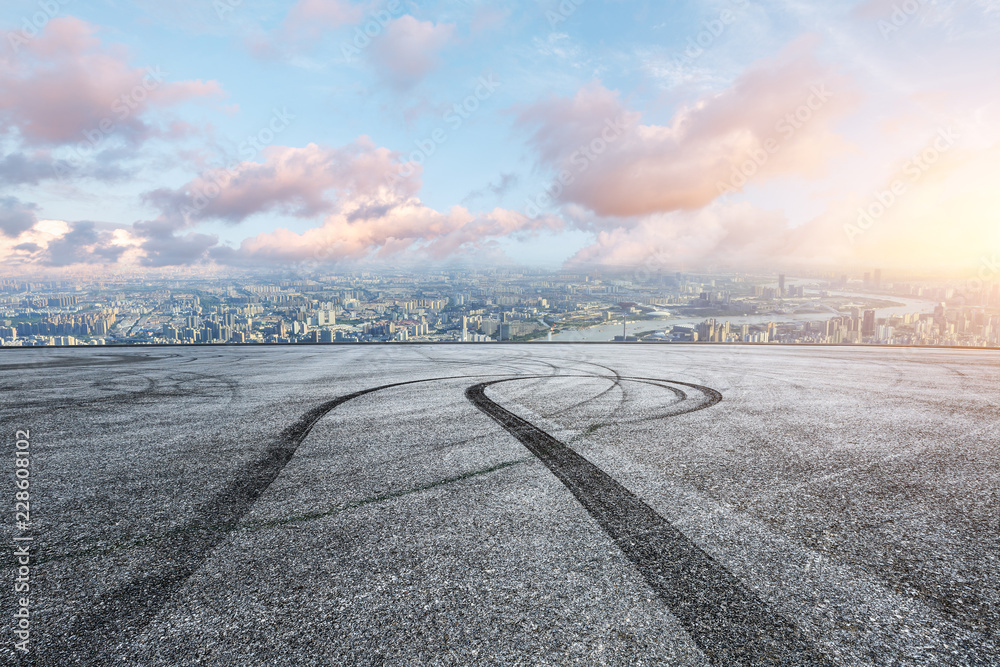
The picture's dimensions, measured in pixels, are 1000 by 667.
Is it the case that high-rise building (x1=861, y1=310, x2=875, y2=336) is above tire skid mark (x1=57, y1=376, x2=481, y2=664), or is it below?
above

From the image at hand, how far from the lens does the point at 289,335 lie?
818 inches

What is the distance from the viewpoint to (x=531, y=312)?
27.1 metres

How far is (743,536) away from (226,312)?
2952cm

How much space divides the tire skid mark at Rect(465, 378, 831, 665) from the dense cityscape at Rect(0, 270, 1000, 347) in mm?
17044

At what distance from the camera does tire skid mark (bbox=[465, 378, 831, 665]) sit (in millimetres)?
1754

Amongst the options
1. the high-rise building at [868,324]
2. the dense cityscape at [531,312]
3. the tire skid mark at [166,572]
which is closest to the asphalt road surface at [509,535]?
the tire skid mark at [166,572]

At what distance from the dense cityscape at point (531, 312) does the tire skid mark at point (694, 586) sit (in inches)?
671

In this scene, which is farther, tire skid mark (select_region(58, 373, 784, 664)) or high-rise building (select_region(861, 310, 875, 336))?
high-rise building (select_region(861, 310, 875, 336))

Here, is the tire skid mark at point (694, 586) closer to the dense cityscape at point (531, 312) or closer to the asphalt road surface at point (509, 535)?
the asphalt road surface at point (509, 535)

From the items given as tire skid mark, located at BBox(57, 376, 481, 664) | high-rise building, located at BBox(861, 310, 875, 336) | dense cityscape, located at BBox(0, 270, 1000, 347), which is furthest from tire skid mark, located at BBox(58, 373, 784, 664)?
high-rise building, located at BBox(861, 310, 875, 336)

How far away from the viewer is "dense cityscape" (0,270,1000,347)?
62.2ft

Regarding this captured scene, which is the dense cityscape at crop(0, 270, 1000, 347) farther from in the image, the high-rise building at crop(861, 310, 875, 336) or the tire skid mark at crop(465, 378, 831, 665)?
the tire skid mark at crop(465, 378, 831, 665)

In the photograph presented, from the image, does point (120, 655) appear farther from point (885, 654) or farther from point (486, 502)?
point (885, 654)

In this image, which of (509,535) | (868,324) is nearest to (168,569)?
(509,535)
